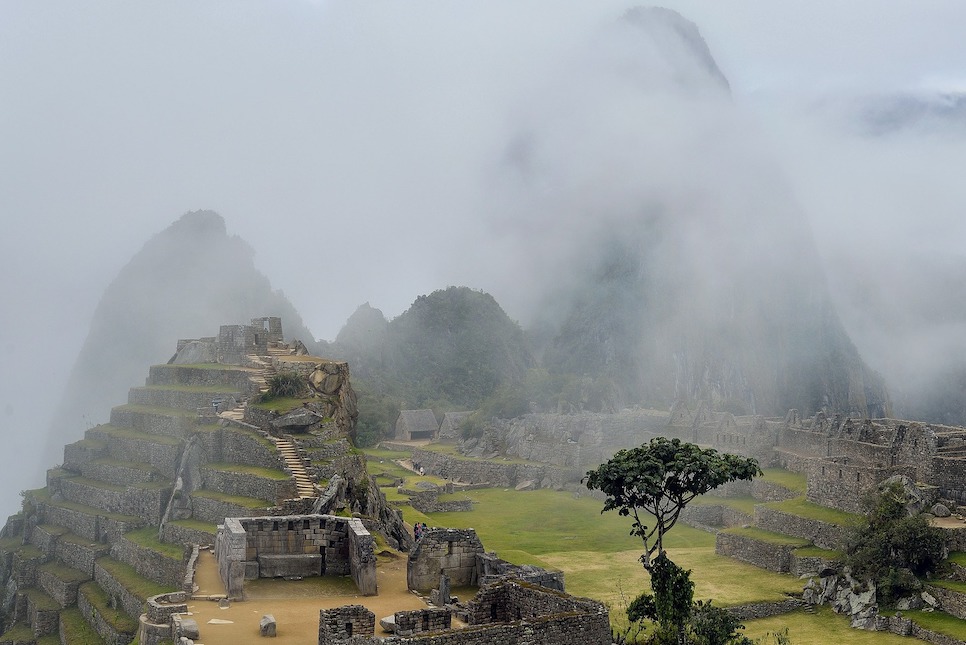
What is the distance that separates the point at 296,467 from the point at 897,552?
18786 mm

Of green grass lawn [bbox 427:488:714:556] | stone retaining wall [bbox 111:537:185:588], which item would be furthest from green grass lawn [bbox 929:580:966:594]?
stone retaining wall [bbox 111:537:185:588]

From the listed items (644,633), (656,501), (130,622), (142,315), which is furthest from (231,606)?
(142,315)

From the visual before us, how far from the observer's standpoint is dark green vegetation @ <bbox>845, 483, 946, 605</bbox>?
31.1 metres

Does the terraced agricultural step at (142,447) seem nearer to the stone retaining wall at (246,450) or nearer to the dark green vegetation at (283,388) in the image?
the stone retaining wall at (246,450)

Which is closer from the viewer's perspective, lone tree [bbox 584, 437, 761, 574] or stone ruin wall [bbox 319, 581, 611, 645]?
stone ruin wall [bbox 319, 581, 611, 645]

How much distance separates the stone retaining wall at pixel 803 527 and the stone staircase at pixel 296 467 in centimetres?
1854

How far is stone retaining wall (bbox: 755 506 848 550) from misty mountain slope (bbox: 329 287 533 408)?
7213cm

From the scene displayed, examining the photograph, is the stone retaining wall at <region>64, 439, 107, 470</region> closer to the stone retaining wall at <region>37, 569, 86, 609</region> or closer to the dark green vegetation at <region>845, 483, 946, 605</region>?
the stone retaining wall at <region>37, 569, 86, 609</region>

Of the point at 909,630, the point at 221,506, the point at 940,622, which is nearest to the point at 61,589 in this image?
the point at 221,506

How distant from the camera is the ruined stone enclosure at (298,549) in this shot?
1603 centimetres

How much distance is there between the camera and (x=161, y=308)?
440 ft

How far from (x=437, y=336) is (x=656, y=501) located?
10478cm

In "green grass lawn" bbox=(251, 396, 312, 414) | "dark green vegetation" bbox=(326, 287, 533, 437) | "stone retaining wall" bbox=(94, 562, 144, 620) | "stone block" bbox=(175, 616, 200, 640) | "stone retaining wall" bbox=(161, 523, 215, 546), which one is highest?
"dark green vegetation" bbox=(326, 287, 533, 437)

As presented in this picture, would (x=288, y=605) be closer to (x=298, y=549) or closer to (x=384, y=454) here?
(x=298, y=549)
